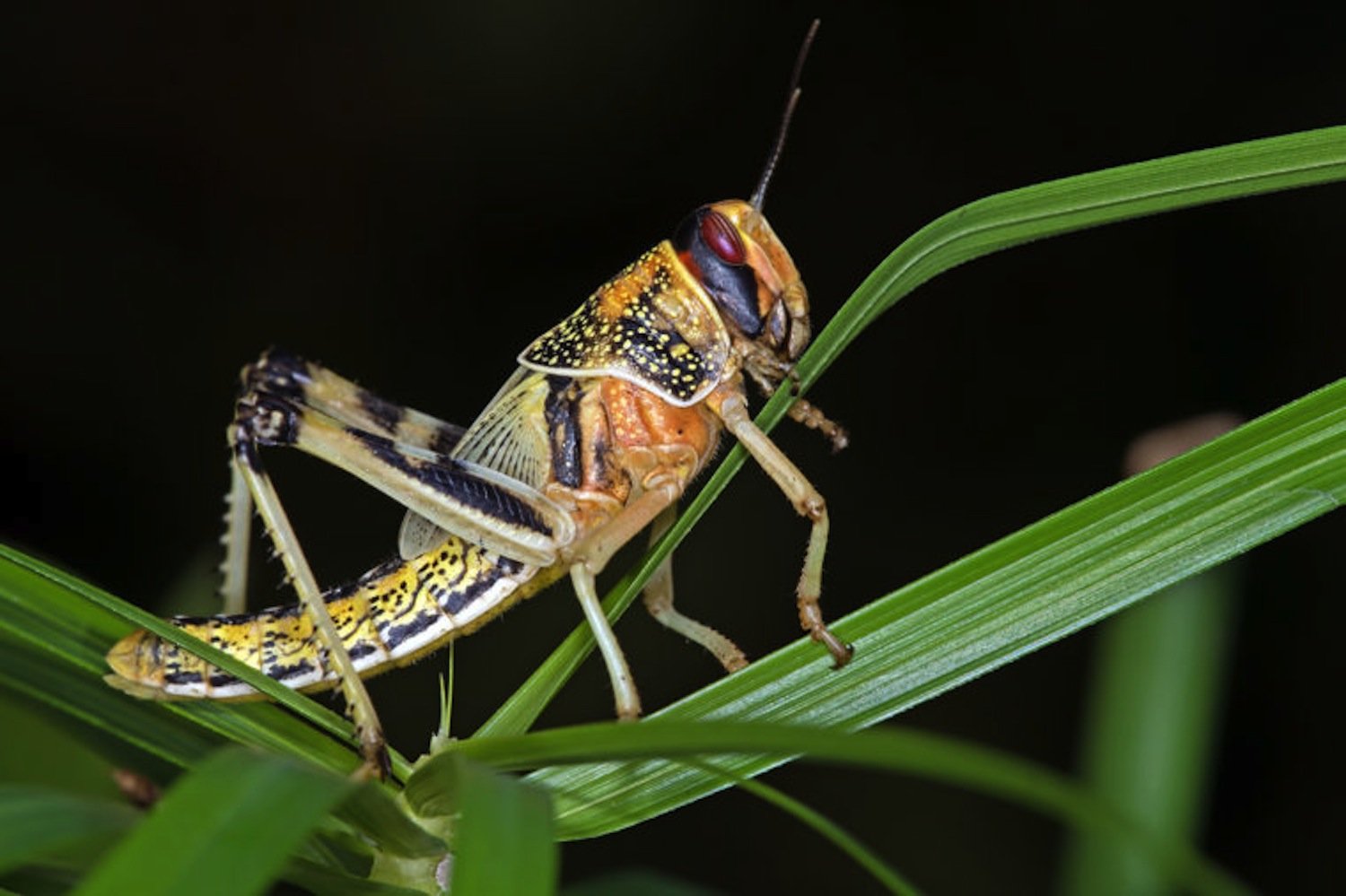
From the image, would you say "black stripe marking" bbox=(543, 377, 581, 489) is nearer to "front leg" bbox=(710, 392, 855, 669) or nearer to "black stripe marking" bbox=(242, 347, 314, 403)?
"front leg" bbox=(710, 392, 855, 669)

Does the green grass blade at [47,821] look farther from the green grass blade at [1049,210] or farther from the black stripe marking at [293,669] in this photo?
the black stripe marking at [293,669]

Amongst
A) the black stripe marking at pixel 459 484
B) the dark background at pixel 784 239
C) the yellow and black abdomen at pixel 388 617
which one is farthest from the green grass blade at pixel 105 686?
the dark background at pixel 784 239

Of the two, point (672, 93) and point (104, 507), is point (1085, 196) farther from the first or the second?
point (104, 507)

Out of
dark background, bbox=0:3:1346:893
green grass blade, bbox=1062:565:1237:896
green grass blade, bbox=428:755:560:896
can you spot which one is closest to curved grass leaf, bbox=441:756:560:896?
green grass blade, bbox=428:755:560:896

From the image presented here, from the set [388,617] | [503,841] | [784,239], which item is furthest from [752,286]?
[784,239]

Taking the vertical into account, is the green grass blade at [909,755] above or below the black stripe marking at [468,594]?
below
